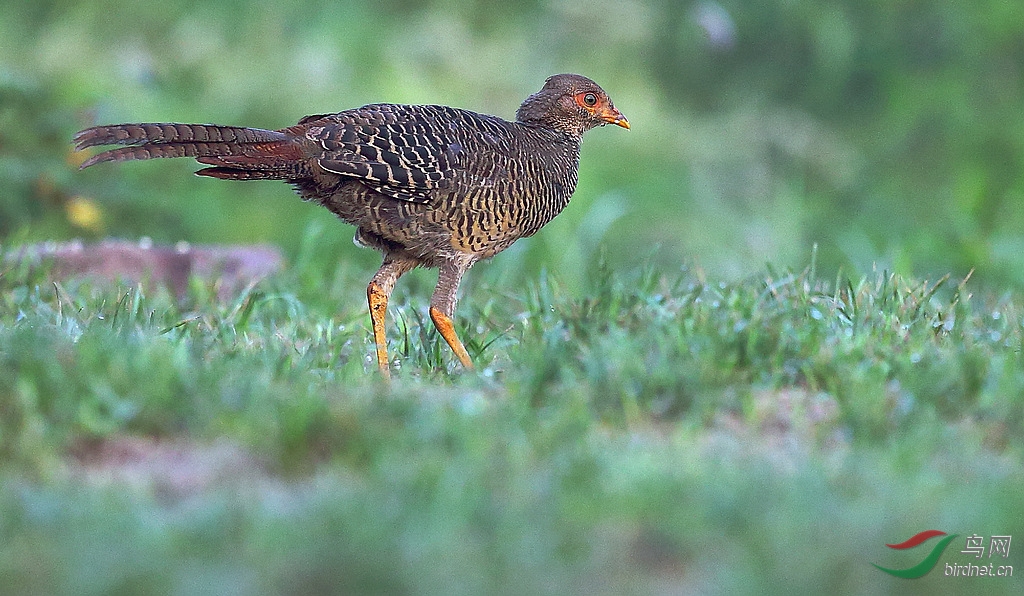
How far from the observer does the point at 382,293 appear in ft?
17.9

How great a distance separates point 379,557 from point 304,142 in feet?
9.17

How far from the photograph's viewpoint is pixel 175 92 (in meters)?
11.0

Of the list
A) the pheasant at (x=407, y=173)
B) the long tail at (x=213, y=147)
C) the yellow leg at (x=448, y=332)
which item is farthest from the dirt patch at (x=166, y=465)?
the yellow leg at (x=448, y=332)

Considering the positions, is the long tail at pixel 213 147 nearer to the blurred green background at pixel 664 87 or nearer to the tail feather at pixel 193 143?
the tail feather at pixel 193 143

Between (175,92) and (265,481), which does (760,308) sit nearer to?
(265,481)

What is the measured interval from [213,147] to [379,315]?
1.09m

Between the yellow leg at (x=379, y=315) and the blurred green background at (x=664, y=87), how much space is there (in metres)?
5.01

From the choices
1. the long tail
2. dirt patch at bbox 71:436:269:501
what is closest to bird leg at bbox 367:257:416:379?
the long tail

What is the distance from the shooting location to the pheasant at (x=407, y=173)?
4.94 m

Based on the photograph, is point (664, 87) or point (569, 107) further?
point (664, 87)

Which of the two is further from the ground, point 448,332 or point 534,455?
point 448,332

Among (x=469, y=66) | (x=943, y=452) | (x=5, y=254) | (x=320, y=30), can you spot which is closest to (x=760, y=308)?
(x=943, y=452)

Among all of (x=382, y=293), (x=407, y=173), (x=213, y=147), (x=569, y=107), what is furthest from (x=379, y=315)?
(x=569, y=107)

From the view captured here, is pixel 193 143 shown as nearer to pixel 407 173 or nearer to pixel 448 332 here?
pixel 407 173
